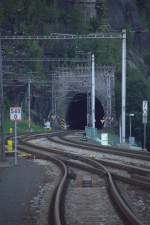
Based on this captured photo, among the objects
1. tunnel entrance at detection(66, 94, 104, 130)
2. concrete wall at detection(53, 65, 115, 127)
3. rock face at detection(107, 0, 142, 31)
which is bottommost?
tunnel entrance at detection(66, 94, 104, 130)

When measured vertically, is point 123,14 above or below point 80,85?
above

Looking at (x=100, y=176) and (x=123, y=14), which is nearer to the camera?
(x=100, y=176)

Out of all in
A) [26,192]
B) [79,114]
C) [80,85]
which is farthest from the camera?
[79,114]

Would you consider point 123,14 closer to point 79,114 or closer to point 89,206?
point 79,114

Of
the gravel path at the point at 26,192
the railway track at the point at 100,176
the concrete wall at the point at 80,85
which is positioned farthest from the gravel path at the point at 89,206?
the concrete wall at the point at 80,85

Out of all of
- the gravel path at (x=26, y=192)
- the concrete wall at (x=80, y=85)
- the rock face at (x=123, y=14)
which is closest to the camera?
the gravel path at (x=26, y=192)

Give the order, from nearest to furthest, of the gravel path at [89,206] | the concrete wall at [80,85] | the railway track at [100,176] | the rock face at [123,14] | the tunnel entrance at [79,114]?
the railway track at [100,176] → the gravel path at [89,206] → the concrete wall at [80,85] → the tunnel entrance at [79,114] → the rock face at [123,14]

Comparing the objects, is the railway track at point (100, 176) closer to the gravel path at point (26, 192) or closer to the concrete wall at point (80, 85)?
the gravel path at point (26, 192)

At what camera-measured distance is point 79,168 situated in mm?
25516

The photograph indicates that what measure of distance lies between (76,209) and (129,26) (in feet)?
345

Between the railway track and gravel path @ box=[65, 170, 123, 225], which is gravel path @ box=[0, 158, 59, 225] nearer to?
the railway track

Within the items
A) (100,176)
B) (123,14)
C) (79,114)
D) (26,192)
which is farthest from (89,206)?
(123,14)

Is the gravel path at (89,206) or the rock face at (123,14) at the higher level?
the rock face at (123,14)

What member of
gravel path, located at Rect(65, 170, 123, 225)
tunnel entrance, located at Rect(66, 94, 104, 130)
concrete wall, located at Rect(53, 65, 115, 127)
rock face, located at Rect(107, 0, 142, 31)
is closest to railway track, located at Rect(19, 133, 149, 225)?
gravel path, located at Rect(65, 170, 123, 225)
